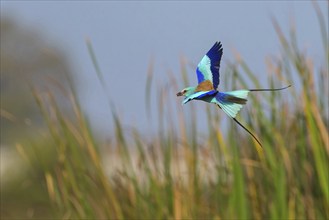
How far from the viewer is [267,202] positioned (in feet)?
10.7

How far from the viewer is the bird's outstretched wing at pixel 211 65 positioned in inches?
Answer: 39.0

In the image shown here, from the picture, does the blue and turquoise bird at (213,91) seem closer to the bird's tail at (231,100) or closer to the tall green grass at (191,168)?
the bird's tail at (231,100)

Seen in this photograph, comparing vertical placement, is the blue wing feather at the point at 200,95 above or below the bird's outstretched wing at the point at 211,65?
below

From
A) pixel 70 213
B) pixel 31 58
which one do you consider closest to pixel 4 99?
pixel 31 58

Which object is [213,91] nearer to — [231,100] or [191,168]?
[231,100]

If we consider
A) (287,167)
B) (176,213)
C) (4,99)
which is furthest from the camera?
(4,99)

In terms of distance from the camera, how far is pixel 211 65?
1.01 meters

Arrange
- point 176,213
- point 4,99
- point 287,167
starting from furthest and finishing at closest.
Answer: point 4,99 → point 287,167 → point 176,213

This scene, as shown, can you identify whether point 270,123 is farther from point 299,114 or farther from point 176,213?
point 176,213

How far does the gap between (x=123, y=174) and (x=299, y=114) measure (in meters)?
0.73

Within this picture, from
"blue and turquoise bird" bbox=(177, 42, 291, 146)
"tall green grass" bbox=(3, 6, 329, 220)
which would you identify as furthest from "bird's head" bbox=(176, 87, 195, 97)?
"tall green grass" bbox=(3, 6, 329, 220)

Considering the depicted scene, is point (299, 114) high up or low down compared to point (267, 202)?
up

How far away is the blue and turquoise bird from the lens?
96cm

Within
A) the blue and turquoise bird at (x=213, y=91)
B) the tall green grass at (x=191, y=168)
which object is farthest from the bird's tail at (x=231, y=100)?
the tall green grass at (x=191, y=168)
